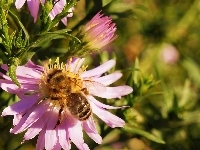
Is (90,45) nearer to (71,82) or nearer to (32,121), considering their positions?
(71,82)

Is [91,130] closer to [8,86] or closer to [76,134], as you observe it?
[76,134]

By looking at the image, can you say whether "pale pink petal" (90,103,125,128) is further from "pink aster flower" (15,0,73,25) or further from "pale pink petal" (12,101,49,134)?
"pink aster flower" (15,0,73,25)

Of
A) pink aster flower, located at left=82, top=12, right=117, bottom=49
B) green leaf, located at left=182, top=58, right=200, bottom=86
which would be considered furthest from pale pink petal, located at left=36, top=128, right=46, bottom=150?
green leaf, located at left=182, top=58, right=200, bottom=86

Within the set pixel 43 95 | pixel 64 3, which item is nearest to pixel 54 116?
pixel 43 95

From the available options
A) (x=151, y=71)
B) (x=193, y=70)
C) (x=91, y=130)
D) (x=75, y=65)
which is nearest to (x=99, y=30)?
(x=75, y=65)

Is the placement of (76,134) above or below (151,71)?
below

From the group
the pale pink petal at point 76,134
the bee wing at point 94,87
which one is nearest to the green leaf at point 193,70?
the bee wing at point 94,87
